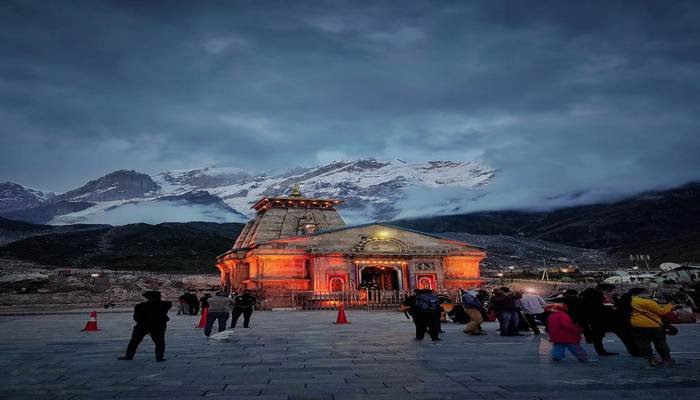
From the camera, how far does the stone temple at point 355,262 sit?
115 feet

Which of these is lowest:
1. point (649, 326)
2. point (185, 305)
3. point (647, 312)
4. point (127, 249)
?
point (185, 305)

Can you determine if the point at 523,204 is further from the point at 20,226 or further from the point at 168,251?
the point at 20,226

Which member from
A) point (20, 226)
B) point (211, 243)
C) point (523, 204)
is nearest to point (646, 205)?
point (523, 204)

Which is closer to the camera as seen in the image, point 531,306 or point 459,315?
point 531,306

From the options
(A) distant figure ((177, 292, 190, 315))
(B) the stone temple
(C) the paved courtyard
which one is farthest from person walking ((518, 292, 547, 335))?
(B) the stone temple

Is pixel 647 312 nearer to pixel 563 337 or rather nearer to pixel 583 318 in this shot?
pixel 563 337

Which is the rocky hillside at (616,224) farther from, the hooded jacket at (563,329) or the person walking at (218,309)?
the person walking at (218,309)

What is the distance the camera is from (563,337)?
836 centimetres

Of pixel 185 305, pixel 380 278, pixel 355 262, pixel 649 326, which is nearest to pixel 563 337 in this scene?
pixel 649 326

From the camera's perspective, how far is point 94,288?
46.9 metres

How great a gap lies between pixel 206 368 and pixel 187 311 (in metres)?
20.1

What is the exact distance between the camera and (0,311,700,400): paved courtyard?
575 cm

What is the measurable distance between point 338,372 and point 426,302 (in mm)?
5337

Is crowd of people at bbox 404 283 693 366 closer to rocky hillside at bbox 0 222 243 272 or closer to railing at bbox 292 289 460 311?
railing at bbox 292 289 460 311
